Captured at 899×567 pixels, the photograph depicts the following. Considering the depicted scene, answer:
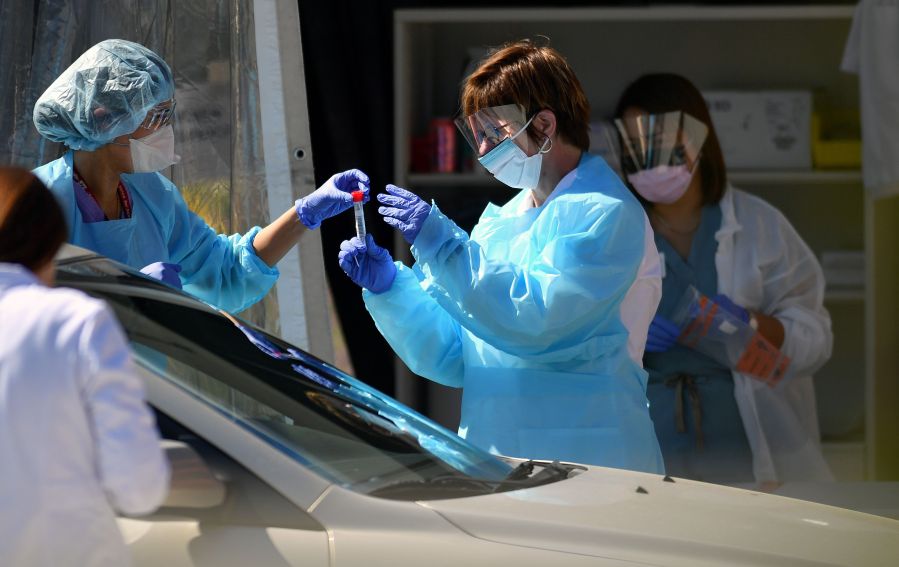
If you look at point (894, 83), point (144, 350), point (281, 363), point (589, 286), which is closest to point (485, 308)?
point (589, 286)

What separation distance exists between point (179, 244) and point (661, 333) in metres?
1.45

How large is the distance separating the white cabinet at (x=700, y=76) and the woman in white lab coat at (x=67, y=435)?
10.7 feet

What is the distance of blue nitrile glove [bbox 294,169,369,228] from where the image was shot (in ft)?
8.97

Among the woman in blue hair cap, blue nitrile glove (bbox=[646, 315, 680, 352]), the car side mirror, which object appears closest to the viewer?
the car side mirror

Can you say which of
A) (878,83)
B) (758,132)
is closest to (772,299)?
(878,83)

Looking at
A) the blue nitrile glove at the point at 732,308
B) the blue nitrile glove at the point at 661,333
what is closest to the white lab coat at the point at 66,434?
the blue nitrile glove at the point at 661,333

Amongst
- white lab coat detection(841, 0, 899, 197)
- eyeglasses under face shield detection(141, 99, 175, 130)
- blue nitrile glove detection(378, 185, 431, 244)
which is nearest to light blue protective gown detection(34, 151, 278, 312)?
eyeglasses under face shield detection(141, 99, 175, 130)

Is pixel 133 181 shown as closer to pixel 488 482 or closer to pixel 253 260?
pixel 253 260

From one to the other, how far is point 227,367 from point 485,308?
63 cm

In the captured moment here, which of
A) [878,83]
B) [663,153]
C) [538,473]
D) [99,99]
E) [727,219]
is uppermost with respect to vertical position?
[99,99]

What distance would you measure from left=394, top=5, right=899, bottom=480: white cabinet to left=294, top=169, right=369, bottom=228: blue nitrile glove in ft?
6.36

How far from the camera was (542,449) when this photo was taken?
2.49 metres

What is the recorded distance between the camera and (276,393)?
1924 mm

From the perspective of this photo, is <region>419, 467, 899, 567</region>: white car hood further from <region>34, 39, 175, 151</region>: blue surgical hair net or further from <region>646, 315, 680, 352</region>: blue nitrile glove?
<region>646, 315, 680, 352</region>: blue nitrile glove
